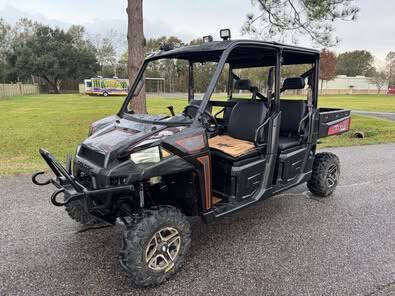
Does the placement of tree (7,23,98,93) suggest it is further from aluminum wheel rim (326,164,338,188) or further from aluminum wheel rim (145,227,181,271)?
aluminum wheel rim (145,227,181,271)

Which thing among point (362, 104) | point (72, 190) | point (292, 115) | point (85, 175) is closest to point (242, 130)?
point (292, 115)

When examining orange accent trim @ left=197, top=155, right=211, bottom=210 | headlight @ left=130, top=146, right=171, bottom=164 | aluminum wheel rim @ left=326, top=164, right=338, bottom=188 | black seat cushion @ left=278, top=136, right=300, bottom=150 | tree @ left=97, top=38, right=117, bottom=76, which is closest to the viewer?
headlight @ left=130, top=146, right=171, bottom=164

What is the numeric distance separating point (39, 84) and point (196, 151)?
49.5 metres

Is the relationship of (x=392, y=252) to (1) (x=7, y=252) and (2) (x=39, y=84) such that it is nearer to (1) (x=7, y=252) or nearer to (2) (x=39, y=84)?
(1) (x=7, y=252)

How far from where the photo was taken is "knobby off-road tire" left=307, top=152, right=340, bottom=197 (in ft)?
14.4

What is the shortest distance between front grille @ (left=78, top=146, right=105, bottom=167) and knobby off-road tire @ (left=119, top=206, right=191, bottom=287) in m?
0.54

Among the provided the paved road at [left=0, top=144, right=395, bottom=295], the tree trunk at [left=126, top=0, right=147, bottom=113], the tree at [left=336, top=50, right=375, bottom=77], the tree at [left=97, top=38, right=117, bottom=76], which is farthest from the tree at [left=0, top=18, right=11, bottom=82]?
the tree at [left=336, top=50, right=375, bottom=77]

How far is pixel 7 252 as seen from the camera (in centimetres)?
300

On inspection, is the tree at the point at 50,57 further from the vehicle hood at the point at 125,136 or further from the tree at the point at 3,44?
the vehicle hood at the point at 125,136

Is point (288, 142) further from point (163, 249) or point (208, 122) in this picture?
point (163, 249)

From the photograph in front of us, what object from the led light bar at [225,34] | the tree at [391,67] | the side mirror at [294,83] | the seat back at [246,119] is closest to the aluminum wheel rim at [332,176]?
the side mirror at [294,83]

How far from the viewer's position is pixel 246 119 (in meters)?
3.66

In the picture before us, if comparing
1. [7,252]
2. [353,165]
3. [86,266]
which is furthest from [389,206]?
[7,252]

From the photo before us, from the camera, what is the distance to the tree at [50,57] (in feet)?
139
